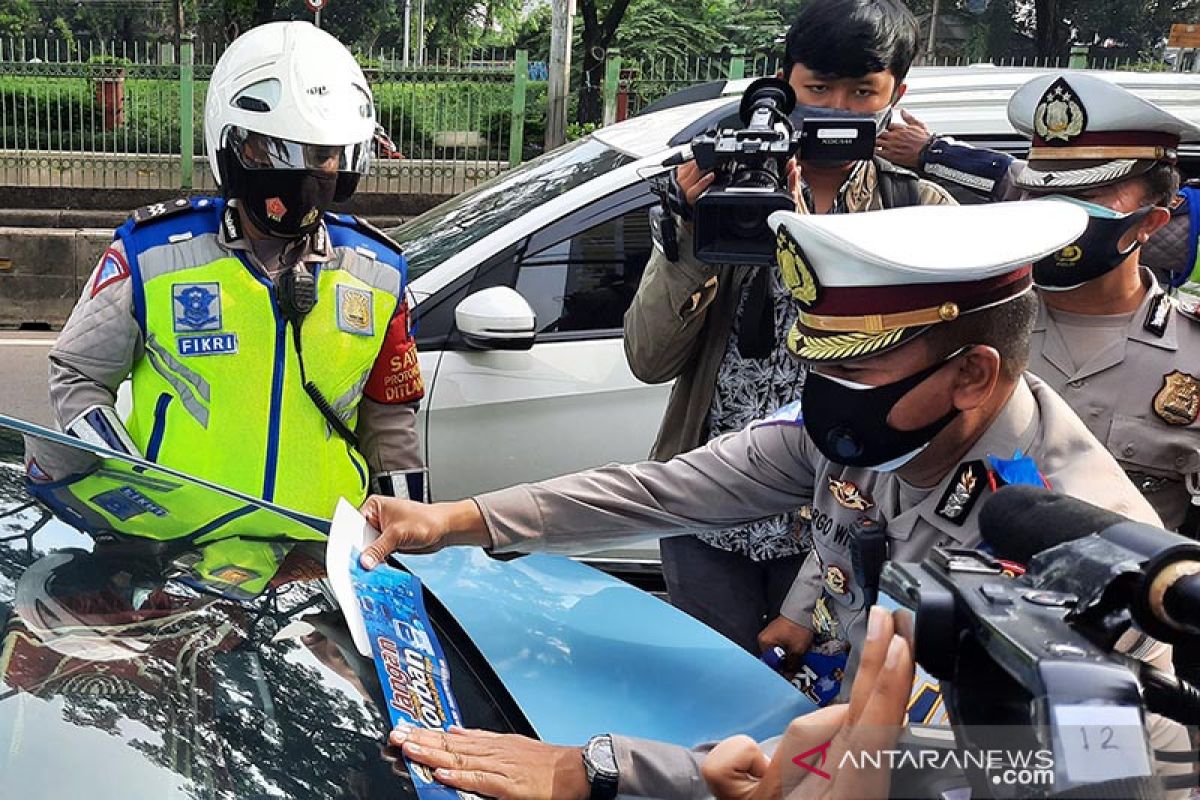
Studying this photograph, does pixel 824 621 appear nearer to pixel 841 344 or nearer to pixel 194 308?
pixel 841 344

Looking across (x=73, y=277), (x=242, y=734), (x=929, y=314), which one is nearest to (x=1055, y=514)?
(x=929, y=314)

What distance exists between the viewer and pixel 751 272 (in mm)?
2531

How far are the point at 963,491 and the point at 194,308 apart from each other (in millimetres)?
1415

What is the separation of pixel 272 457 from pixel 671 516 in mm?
777

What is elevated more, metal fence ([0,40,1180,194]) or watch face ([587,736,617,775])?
metal fence ([0,40,1180,194])

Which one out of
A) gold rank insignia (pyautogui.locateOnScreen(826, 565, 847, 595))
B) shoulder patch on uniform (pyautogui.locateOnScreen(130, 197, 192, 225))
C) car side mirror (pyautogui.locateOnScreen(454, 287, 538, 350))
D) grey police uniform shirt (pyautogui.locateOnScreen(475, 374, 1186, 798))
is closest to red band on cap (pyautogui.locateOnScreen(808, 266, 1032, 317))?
grey police uniform shirt (pyautogui.locateOnScreen(475, 374, 1186, 798))

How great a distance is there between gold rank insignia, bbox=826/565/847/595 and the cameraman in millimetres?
475

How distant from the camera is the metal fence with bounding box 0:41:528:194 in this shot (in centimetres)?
1006

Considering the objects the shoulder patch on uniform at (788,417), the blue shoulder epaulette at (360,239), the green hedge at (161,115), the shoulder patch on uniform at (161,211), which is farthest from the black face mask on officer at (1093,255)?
the green hedge at (161,115)

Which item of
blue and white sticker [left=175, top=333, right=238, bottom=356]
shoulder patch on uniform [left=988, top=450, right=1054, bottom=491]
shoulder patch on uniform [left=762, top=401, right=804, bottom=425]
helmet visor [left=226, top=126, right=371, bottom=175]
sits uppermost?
helmet visor [left=226, top=126, right=371, bottom=175]

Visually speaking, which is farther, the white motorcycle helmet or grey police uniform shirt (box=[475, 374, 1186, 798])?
the white motorcycle helmet

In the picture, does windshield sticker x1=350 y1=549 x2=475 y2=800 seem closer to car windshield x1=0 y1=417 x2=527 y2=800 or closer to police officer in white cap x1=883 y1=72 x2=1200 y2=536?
car windshield x1=0 y1=417 x2=527 y2=800

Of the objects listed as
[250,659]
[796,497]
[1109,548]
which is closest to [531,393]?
[796,497]

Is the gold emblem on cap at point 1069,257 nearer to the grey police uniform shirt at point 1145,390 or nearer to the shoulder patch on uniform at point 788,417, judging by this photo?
the grey police uniform shirt at point 1145,390
